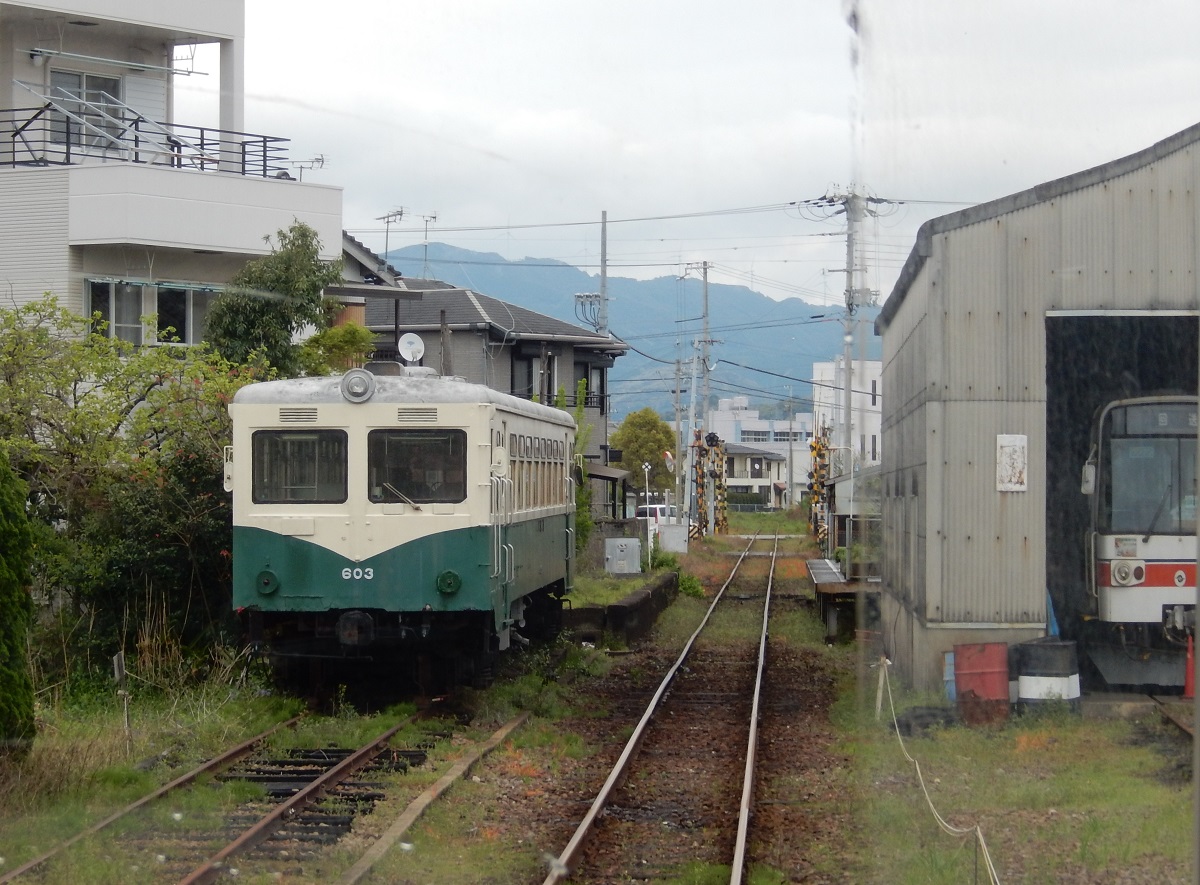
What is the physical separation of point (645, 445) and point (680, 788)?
58175 millimetres

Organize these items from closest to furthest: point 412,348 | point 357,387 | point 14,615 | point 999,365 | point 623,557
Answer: point 14,615 < point 999,365 < point 357,387 < point 412,348 < point 623,557

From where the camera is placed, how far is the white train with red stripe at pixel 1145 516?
10.9 metres

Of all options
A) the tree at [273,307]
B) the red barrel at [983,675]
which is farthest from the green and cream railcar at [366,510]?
the tree at [273,307]

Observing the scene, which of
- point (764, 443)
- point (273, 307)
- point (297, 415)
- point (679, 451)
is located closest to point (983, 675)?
point (297, 415)

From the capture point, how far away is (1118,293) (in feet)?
33.7

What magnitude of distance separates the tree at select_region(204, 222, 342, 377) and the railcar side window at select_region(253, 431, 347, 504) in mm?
8342

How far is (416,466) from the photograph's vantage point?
1091 centimetres

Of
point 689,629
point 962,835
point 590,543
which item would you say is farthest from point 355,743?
point 590,543

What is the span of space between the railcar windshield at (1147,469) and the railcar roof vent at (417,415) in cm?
547

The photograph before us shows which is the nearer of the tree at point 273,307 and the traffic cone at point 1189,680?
the traffic cone at point 1189,680

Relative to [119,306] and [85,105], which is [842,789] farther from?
[85,105]

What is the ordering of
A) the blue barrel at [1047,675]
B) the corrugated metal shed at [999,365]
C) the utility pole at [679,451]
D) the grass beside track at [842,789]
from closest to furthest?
the grass beside track at [842,789]
the blue barrel at [1047,675]
the corrugated metal shed at [999,365]
the utility pole at [679,451]

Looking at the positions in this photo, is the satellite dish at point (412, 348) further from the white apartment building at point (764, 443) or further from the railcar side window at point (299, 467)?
the white apartment building at point (764, 443)

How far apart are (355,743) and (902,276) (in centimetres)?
614
